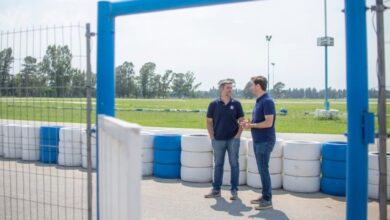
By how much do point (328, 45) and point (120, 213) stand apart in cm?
3546

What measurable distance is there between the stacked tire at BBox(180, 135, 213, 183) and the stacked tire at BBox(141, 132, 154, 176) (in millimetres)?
917

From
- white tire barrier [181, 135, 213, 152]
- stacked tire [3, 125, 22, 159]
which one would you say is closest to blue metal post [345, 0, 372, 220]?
white tire barrier [181, 135, 213, 152]

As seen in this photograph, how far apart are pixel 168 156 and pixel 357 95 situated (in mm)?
5573

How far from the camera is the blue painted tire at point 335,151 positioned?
7270mm

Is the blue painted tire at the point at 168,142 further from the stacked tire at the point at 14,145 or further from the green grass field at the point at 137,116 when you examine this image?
the stacked tire at the point at 14,145

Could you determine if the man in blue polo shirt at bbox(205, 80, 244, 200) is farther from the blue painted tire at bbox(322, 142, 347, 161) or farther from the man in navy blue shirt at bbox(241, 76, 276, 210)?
the blue painted tire at bbox(322, 142, 347, 161)

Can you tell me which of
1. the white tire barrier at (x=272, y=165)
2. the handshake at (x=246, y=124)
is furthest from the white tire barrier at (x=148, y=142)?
the handshake at (x=246, y=124)

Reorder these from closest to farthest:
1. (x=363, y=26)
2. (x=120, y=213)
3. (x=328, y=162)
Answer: (x=120, y=213), (x=363, y=26), (x=328, y=162)

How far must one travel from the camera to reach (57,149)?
34.2 ft

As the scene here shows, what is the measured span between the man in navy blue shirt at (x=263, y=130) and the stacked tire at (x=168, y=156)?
92.4 inches

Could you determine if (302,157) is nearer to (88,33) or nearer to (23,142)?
(88,33)

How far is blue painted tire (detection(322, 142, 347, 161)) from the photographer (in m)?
Answer: 7.27

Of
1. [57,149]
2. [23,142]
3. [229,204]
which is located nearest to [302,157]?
[229,204]

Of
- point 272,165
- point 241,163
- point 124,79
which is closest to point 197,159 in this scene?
point 241,163
